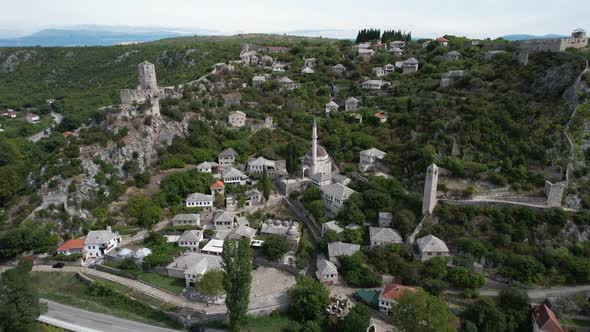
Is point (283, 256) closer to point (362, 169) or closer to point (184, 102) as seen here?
point (362, 169)

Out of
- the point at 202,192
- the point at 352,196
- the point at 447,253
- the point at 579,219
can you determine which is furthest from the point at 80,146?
the point at 579,219

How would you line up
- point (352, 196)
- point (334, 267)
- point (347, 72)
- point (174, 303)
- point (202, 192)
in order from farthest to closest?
point (347, 72) < point (202, 192) < point (352, 196) < point (334, 267) < point (174, 303)

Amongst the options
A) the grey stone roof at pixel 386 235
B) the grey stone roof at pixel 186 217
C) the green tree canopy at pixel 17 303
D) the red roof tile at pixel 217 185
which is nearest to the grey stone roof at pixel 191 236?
the grey stone roof at pixel 186 217

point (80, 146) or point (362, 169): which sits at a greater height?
point (80, 146)

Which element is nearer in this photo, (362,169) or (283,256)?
(283,256)

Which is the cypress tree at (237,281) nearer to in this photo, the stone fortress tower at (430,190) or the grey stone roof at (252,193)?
the grey stone roof at (252,193)

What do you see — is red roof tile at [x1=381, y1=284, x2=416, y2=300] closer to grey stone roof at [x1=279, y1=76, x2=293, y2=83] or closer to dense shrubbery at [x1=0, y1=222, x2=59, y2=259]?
dense shrubbery at [x1=0, y1=222, x2=59, y2=259]
